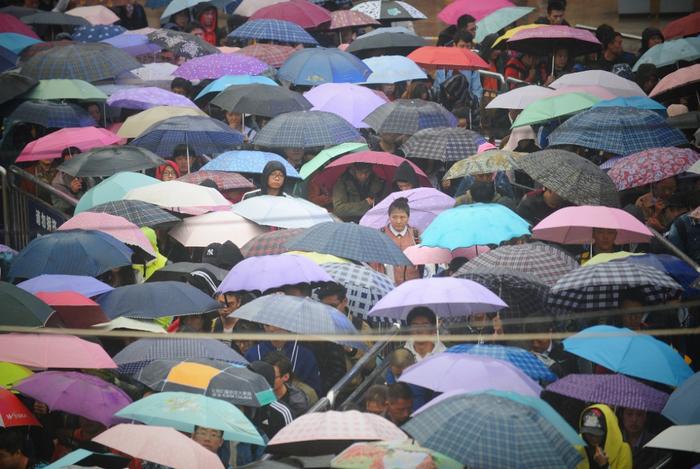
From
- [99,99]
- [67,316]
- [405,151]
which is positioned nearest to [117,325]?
[67,316]

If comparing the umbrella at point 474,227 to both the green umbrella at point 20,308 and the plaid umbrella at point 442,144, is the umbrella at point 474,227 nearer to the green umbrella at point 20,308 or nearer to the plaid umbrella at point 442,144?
the plaid umbrella at point 442,144

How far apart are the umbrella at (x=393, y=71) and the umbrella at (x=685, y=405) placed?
33.2 feet

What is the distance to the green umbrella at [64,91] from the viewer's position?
19.4 meters

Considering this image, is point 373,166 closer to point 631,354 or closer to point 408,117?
point 408,117

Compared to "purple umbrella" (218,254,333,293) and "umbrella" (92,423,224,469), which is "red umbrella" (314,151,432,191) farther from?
"umbrella" (92,423,224,469)

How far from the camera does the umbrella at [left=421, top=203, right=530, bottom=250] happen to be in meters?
14.1

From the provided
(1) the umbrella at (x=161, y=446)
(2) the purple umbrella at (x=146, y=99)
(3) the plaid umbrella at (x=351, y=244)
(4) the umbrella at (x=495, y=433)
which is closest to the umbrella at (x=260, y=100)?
(2) the purple umbrella at (x=146, y=99)

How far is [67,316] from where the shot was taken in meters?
12.7

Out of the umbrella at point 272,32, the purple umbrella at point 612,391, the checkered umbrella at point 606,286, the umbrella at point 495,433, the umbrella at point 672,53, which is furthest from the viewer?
the umbrella at point 272,32

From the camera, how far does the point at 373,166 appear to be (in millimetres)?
17234

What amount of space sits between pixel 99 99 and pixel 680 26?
865 cm

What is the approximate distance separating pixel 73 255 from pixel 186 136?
156 inches

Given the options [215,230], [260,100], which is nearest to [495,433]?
[215,230]

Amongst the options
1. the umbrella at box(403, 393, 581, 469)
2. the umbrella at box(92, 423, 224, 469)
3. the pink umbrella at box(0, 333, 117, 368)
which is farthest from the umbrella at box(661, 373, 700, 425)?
the pink umbrella at box(0, 333, 117, 368)
